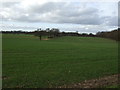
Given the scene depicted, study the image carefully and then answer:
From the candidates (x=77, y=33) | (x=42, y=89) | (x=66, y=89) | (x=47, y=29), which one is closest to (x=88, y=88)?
(x=66, y=89)

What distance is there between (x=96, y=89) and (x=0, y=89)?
14.4 ft

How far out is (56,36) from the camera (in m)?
137

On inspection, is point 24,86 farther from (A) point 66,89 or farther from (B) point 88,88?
(B) point 88,88

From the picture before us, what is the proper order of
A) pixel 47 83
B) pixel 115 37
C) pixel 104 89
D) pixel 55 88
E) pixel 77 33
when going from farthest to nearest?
pixel 77 33
pixel 115 37
pixel 47 83
pixel 55 88
pixel 104 89

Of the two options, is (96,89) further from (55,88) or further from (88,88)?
(55,88)

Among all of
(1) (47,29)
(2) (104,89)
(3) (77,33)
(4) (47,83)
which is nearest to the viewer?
(2) (104,89)

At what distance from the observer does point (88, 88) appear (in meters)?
8.78

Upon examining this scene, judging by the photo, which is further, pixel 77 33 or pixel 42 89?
pixel 77 33

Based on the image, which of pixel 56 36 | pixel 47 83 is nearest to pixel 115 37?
pixel 56 36

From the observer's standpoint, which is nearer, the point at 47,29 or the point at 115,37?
the point at 115,37

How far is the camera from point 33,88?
886 cm

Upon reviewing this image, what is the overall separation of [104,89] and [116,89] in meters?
0.55

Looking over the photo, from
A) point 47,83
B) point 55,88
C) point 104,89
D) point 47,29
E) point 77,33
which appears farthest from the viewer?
point 77,33

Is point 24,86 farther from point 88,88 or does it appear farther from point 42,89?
point 88,88
